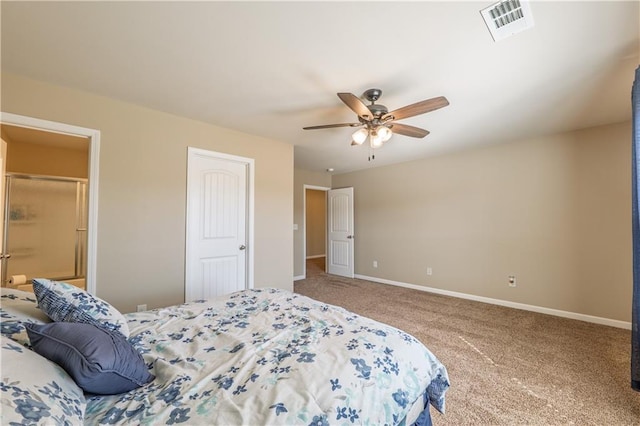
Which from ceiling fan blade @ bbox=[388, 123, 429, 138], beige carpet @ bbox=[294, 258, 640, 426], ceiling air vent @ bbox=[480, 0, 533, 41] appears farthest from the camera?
ceiling fan blade @ bbox=[388, 123, 429, 138]

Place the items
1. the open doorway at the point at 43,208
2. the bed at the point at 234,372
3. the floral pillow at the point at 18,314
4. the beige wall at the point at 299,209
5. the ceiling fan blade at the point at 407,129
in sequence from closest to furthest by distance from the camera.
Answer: the bed at the point at 234,372, the floral pillow at the point at 18,314, the ceiling fan blade at the point at 407,129, the open doorway at the point at 43,208, the beige wall at the point at 299,209

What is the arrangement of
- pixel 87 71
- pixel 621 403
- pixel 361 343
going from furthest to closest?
pixel 87 71, pixel 621 403, pixel 361 343

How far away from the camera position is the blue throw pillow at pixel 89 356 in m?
0.88

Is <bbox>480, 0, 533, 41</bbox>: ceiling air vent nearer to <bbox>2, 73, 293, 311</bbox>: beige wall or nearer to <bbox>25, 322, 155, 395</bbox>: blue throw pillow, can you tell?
<bbox>25, 322, 155, 395</bbox>: blue throw pillow

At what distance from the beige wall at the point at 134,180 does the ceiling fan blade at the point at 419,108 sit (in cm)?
214

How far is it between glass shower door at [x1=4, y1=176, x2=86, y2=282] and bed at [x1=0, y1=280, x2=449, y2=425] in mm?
2921

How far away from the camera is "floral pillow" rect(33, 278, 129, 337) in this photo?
1.15 metres

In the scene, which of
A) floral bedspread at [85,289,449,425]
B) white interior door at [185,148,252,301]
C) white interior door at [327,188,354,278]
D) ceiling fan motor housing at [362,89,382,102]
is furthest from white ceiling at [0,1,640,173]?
white interior door at [327,188,354,278]

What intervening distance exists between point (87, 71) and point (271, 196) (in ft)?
7.33

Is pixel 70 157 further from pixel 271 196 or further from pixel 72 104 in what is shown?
Answer: pixel 271 196

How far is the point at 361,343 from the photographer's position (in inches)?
48.7

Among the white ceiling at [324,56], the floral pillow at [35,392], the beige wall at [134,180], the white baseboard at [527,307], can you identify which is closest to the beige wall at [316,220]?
the white baseboard at [527,307]

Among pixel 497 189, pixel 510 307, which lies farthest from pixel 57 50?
pixel 510 307

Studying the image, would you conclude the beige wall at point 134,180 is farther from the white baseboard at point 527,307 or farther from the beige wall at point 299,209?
the white baseboard at point 527,307
